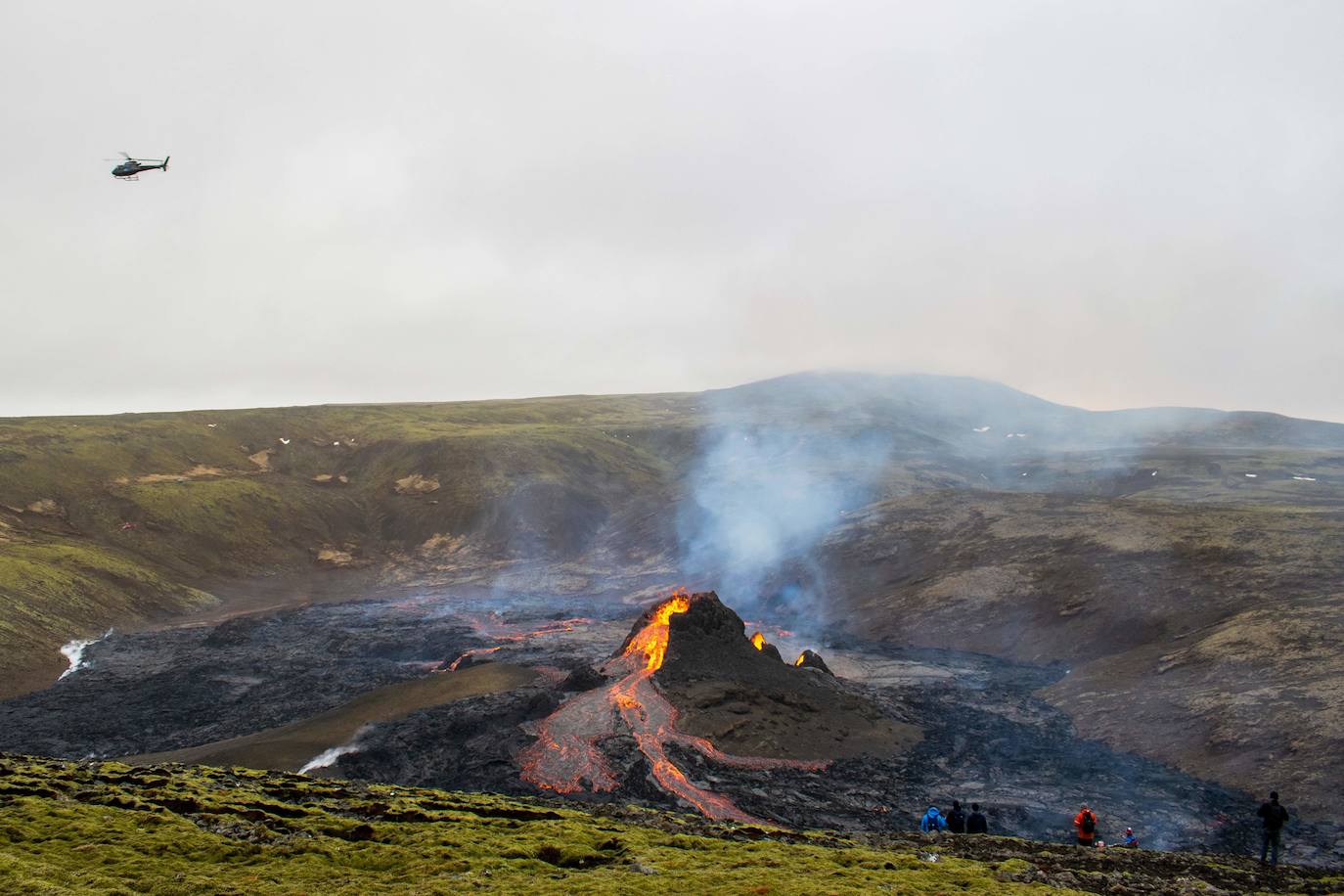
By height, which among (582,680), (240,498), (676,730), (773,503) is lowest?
(676,730)

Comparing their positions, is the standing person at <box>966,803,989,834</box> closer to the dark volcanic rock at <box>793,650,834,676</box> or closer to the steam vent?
the steam vent

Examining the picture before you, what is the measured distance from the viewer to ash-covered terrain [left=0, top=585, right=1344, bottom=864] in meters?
36.2

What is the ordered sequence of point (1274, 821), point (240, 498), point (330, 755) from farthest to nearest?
point (240, 498) < point (330, 755) < point (1274, 821)

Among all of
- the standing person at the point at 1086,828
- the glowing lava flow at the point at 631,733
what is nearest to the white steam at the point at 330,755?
the glowing lava flow at the point at 631,733

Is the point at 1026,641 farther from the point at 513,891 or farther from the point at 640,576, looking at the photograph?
the point at 513,891

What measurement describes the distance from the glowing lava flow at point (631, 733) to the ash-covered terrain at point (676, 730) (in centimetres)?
13

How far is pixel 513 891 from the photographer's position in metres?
17.3

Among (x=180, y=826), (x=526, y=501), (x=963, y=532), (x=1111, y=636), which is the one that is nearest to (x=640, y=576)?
(x=526, y=501)

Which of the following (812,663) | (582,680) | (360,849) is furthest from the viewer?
(812,663)

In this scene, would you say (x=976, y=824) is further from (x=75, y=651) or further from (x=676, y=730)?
(x=75, y=651)

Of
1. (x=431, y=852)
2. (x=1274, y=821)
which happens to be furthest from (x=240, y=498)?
(x=1274, y=821)

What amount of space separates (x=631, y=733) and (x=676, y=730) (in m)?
2.39

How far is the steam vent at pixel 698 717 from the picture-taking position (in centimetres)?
3878

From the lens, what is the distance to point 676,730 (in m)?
43.1
